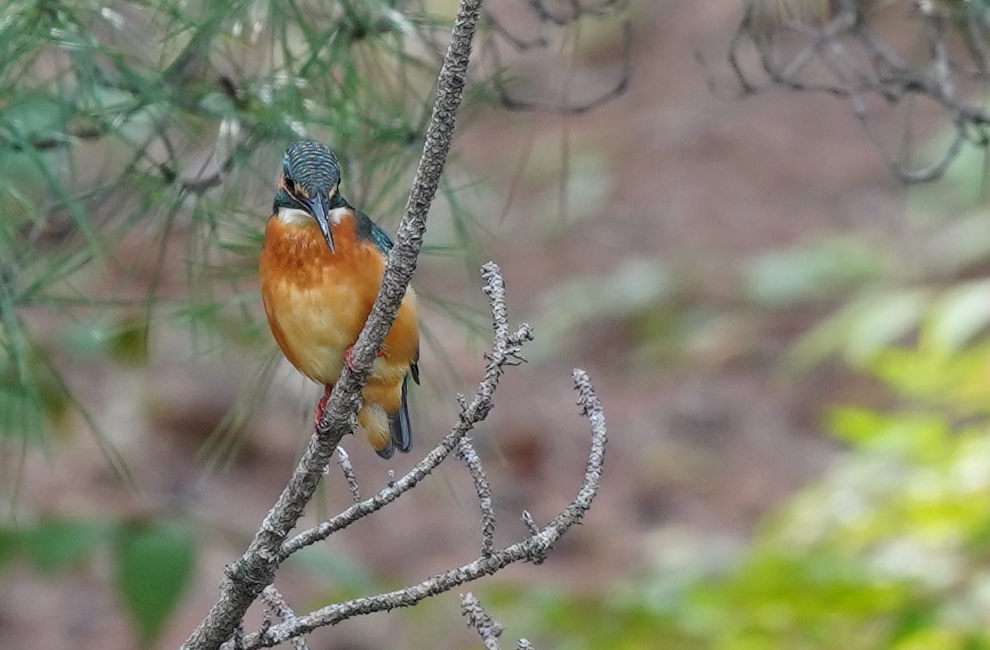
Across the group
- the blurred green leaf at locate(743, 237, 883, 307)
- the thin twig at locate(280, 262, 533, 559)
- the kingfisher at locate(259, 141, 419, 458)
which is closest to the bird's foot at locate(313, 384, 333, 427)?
the kingfisher at locate(259, 141, 419, 458)

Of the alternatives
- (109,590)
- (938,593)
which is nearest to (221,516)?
(109,590)

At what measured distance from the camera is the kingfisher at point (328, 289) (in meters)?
1.98

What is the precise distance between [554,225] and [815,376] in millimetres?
2292

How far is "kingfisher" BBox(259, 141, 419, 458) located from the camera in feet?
6.49

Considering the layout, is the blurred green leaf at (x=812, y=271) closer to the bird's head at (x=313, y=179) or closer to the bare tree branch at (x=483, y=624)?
the bird's head at (x=313, y=179)

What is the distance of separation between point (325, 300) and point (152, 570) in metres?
1.27

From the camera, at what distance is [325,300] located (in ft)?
6.55

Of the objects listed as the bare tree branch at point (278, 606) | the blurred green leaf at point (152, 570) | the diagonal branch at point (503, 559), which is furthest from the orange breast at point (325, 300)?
the blurred green leaf at point (152, 570)

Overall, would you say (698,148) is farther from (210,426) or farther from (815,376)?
(210,426)

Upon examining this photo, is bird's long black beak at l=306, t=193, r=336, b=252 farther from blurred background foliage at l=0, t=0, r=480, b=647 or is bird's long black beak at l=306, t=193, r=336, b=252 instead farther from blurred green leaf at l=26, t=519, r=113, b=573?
blurred green leaf at l=26, t=519, r=113, b=573

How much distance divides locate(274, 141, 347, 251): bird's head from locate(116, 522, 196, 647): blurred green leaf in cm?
128

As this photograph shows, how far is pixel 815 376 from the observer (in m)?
6.55

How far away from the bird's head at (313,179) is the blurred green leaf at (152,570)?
1.28 m

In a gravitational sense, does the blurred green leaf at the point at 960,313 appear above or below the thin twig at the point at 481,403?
above
